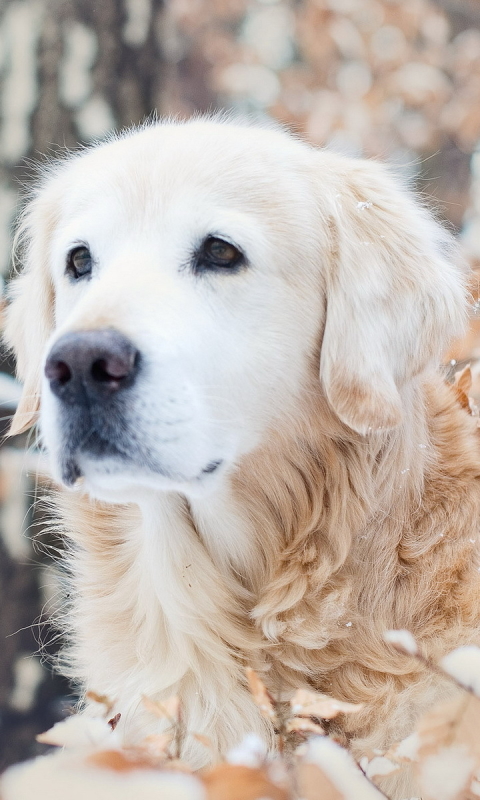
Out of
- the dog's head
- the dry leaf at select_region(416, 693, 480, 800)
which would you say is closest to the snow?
the dry leaf at select_region(416, 693, 480, 800)

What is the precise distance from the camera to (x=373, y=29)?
356cm

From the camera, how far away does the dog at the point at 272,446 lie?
1.56m

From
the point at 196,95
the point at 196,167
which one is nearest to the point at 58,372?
the point at 196,167

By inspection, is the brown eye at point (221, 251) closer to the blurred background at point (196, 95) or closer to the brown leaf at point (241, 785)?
the blurred background at point (196, 95)

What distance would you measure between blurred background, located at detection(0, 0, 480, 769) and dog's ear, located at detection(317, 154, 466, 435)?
0.43m

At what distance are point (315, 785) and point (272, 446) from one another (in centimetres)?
96

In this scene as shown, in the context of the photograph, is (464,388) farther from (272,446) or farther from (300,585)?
(300,585)

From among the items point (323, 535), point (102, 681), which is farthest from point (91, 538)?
point (323, 535)

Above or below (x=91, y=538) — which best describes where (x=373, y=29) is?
above

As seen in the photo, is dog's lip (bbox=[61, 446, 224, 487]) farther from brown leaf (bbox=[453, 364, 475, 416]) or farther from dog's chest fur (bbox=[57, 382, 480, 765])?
brown leaf (bbox=[453, 364, 475, 416])

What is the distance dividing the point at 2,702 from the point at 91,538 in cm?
95

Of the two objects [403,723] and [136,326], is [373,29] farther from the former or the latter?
[403,723]

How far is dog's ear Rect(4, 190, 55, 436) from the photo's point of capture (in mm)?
1988

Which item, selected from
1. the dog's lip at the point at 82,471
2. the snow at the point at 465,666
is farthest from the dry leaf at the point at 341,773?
the dog's lip at the point at 82,471
